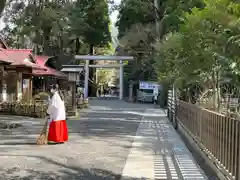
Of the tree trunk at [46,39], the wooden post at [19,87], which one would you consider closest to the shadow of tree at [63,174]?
the wooden post at [19,87]

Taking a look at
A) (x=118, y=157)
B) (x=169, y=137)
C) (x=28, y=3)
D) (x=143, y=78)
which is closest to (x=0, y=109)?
(x=169, y=137)

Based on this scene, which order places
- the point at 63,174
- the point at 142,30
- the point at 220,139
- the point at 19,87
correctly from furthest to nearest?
the point at 142,30 < the point at 19,87 < the point at 63,174 < the point at 220,139

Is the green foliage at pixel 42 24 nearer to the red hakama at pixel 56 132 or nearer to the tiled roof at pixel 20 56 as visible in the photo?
the tiled roof at pixel 20 56

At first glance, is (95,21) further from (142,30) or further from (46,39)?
(142,30)

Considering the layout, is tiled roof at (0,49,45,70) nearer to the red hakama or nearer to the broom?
the red hakama

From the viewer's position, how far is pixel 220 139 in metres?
7.08

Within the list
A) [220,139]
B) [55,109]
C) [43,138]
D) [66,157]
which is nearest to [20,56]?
[55,109]

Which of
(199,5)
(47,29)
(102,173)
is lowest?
(102,173)

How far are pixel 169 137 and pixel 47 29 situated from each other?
27.7 meters

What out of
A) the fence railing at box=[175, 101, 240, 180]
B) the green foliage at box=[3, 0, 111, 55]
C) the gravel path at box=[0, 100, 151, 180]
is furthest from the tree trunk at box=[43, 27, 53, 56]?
the fence railing at box=[175, 101, 240, 180]

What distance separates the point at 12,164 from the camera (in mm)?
8047

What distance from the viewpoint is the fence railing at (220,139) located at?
5.86 metres

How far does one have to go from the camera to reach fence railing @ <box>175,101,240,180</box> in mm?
5865

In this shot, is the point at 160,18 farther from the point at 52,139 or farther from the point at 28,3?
the point at 52,139
